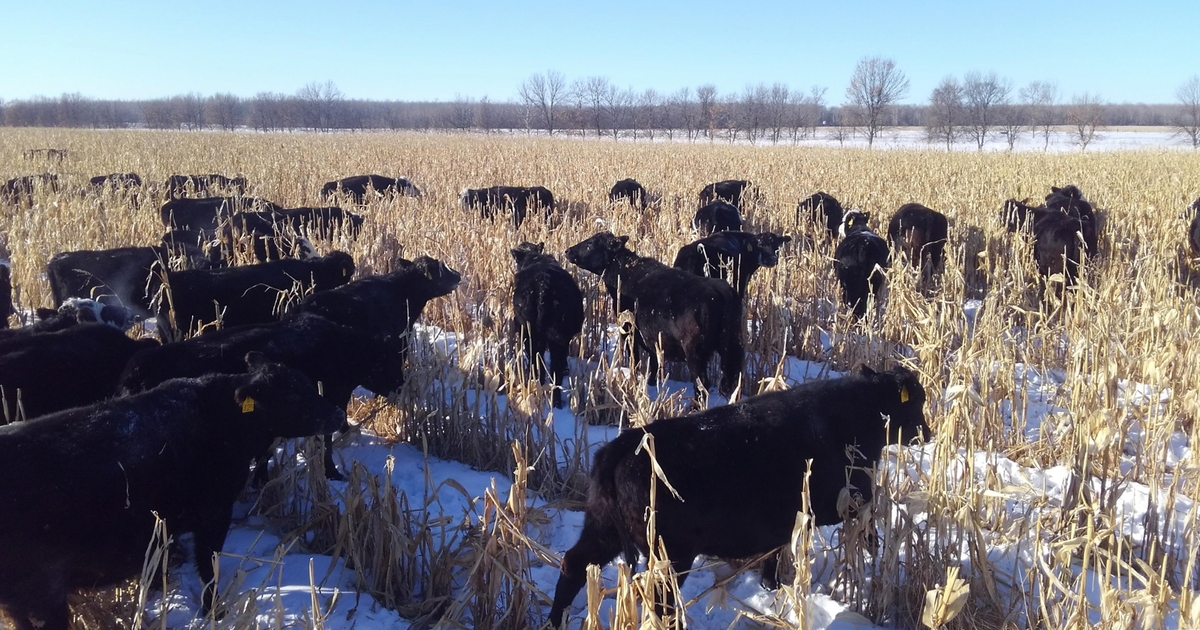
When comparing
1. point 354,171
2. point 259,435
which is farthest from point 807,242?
point 354,171

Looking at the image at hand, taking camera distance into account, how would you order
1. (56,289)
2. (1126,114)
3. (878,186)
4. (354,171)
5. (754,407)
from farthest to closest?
(1126,114)
(354,171)
(878,186)
(56,289)
(754,407)

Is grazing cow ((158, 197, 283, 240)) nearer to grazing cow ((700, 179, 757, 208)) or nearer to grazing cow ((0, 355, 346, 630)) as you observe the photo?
grazing cow ((700, 179, 757, 208))

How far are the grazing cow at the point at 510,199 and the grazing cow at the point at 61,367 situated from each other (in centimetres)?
847

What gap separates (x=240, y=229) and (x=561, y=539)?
7.89 meters

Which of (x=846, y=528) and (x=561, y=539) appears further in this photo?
(x=561, y=539)

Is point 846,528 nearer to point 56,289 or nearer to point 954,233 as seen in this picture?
point 56,289

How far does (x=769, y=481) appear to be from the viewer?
3.26 meters

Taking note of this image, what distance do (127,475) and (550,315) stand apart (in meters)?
3.72

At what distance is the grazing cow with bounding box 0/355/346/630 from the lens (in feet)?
9.41

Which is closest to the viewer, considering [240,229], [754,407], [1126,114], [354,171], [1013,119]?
[754,407]

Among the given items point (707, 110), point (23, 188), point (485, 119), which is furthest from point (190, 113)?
point (23, 188)

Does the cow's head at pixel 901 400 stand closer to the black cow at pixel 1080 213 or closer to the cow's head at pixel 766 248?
the cow's head at pixel 766 248

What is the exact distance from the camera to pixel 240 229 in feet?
33.1

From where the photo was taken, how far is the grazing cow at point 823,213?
37.4 feet
